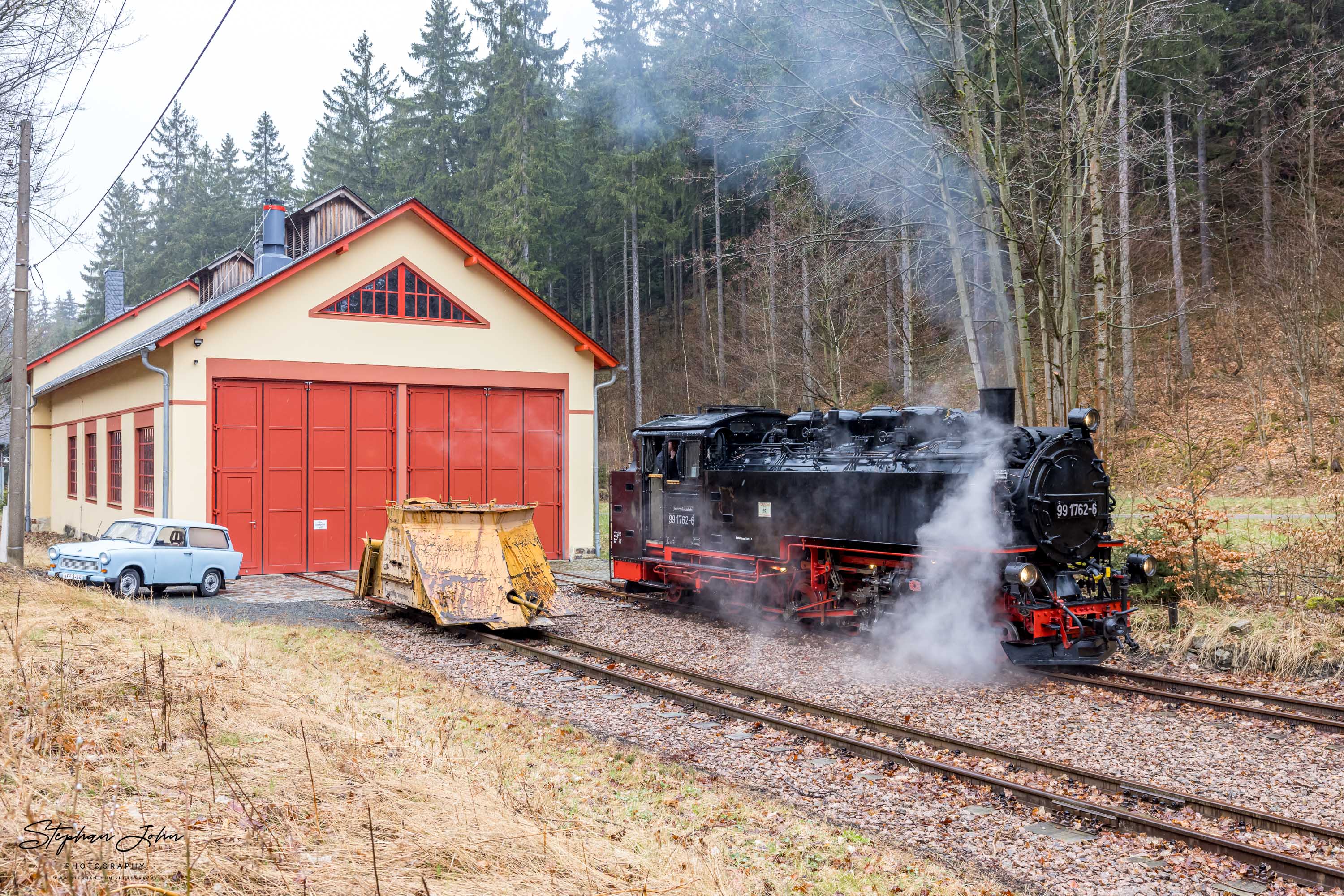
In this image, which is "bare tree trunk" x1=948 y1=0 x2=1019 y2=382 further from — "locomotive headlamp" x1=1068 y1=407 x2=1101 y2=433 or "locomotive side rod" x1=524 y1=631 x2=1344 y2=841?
"locomotive side rod" x1=524 y1=631 x2=1344 y2=841

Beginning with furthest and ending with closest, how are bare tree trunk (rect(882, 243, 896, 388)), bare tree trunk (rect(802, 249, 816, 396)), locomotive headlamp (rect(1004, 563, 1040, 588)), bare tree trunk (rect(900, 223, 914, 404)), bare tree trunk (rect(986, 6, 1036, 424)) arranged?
bare tree trunk (rect(802, 249, 816, 396)) < bare tree trunk (rect(882, 243, 896, 388)) < bare tree trunk (rect(900, 223, 914, 404)) < bare tree trunk (rect(986, 6, 1036, 424)) < locomotive headlamp (rect(1004, 563, 1040, 588))

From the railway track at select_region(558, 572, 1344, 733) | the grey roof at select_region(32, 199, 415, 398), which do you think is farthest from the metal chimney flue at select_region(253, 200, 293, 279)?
the railway track at select_region(558, 572, 1344, 733)

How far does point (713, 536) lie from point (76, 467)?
20.4m

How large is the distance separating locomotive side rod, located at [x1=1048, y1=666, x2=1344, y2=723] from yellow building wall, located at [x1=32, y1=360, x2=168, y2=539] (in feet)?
52.7

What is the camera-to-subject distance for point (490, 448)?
19.9 meters

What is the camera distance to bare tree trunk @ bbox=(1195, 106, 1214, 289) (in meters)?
29.6

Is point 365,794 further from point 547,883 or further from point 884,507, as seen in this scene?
point 884,507

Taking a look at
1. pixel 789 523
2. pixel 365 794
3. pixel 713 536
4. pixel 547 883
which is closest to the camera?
pixel 547 883

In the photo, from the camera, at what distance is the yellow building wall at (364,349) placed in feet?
55.8

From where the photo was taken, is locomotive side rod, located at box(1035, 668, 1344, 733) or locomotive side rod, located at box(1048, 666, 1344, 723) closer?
locomotive side rod, located at box(1035, 668, 1344, 733)

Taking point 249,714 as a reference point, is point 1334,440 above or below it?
above

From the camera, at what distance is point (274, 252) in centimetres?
2311

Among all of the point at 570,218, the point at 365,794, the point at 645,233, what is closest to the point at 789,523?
the point at 365,794

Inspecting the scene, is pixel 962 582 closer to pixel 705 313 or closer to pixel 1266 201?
pixel 1266 201
